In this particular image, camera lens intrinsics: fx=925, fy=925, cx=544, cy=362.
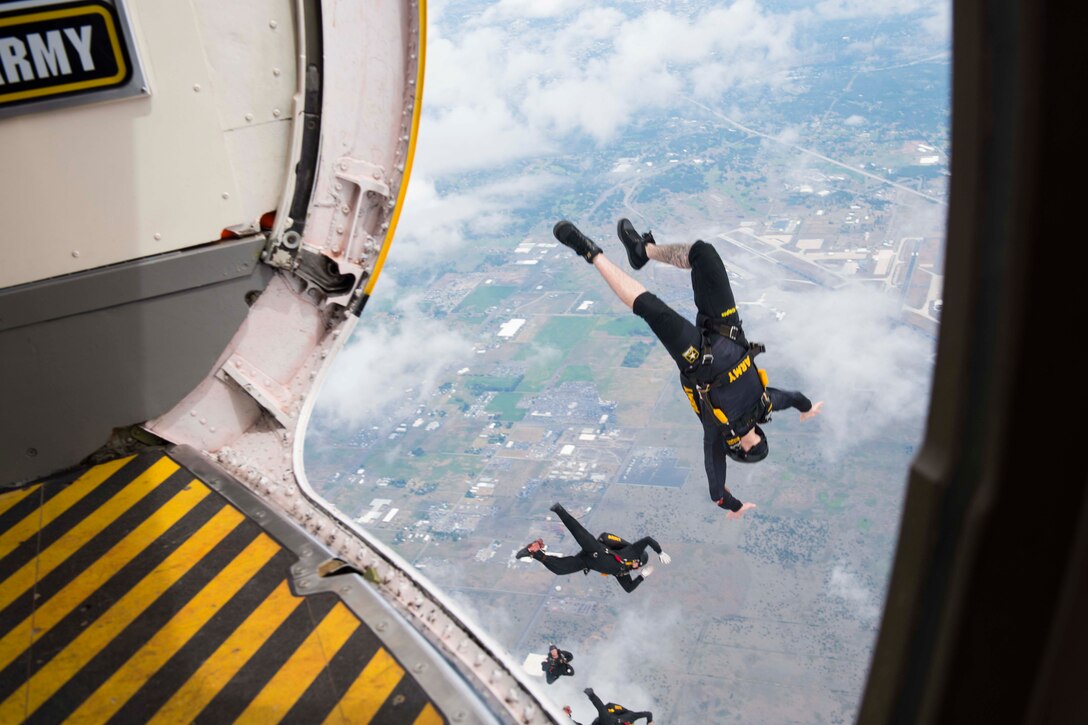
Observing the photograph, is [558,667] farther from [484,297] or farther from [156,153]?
[484,297]

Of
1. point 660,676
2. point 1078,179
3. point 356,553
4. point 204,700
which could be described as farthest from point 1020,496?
point 660,676

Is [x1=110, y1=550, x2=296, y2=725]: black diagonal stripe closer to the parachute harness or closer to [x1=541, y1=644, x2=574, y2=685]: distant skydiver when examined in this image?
the parachute harness

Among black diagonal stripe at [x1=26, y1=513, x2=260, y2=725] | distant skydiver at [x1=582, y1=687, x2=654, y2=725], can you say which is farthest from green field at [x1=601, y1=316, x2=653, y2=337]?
black diagonal stripe at [x1=26, y1=513, x2=260, y2=725]

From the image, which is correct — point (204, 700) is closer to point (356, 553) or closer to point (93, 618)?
point (93, 618)

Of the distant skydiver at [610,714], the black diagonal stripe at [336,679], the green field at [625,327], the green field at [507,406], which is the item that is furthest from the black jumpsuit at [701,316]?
the green field at [625,327]

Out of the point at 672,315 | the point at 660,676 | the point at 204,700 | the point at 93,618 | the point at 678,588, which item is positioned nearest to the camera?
the point at 204,700

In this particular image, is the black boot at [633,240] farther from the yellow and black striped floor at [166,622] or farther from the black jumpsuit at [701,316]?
the yellow and black striped floor at [166,622]
